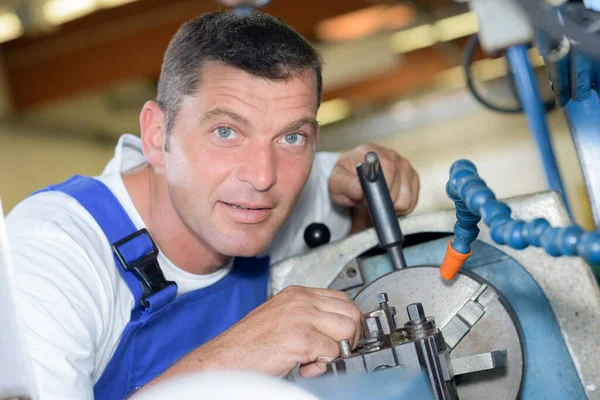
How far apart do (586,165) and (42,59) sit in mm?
4336

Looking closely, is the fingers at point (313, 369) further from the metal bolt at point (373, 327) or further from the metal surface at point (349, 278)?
the metal surface at point (349, 278)

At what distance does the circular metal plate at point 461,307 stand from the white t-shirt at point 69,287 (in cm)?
40

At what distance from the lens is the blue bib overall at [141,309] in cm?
118

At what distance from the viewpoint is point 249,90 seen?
1124 mm

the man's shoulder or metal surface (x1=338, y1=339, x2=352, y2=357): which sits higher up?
the man's shoulder

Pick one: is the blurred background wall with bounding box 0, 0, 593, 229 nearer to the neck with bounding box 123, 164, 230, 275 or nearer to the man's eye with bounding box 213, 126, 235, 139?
the neck with bounding box 123, 164, 230, 275

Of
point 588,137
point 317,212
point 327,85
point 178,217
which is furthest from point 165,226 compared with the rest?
point 327,85

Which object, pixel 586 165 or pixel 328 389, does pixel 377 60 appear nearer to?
pixel 586 165

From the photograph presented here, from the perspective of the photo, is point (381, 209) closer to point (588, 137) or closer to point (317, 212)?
point (588, 137)

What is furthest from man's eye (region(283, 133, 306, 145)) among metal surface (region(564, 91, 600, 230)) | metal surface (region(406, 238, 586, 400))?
metal surface (region(564, 91, 600, 230))

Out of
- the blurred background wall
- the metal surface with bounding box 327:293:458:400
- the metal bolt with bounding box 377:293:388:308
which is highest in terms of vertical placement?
the blurred background wall

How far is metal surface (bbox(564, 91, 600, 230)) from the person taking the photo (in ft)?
2.92

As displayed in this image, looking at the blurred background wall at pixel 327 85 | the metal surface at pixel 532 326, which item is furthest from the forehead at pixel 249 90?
the blurred background wall at pixel 327 85

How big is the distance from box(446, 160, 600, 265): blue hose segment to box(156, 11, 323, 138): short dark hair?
460 millimetres
